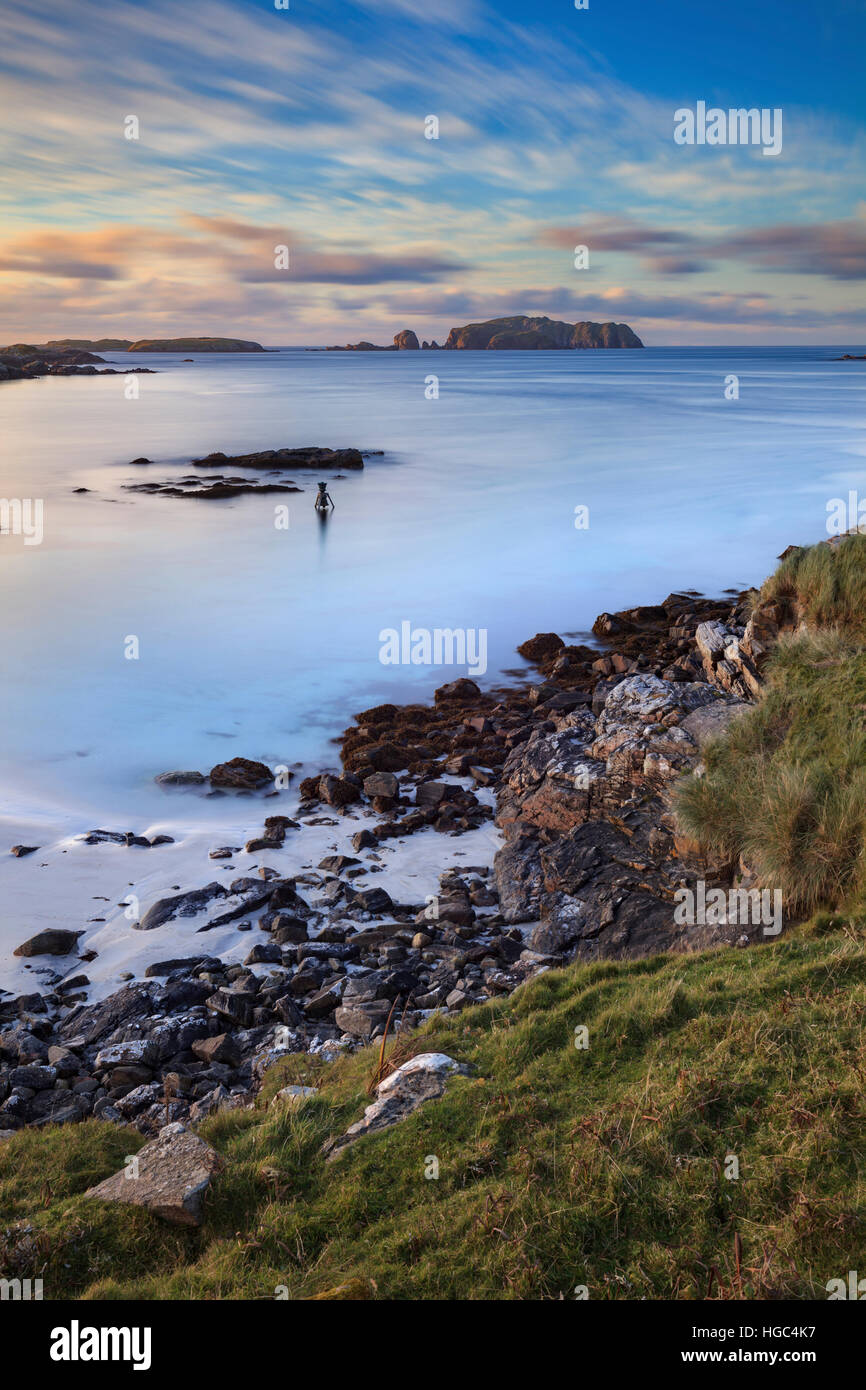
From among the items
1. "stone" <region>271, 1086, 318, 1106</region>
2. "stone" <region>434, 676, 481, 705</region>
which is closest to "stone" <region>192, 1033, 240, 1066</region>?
"stone" <region>271, 1086, 318, 1106</region>

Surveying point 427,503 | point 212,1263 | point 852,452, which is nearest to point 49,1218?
point 212,1263

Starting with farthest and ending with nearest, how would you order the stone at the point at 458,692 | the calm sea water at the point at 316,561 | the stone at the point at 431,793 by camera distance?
1. the stone at the point at 458,692
2. the calm sea water at the point at 316,561
3. the stone at the point at 431,793

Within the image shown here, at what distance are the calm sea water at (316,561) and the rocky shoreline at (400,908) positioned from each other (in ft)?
8.86

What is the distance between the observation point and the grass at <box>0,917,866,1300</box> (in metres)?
4.60

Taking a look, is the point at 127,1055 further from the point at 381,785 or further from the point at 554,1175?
the point at 381,785

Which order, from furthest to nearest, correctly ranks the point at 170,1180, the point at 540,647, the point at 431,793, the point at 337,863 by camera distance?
the point at 540,647 < the point at 431,793 < the point at 337,863 < the point at 170,1180

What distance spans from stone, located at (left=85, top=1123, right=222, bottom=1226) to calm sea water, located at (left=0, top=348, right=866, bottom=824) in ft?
27.6

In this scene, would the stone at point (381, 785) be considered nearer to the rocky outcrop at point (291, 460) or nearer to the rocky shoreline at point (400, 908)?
the rocky shoreline at point (400, 908)

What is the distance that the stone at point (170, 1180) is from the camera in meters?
5.48

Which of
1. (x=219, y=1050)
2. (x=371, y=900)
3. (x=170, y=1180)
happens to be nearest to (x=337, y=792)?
(x=371, y=900)

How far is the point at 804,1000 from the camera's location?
6.36m

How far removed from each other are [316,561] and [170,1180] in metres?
26.1

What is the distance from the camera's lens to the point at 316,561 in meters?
30.6

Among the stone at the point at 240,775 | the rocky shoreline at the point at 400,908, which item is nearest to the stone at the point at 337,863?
the rocky shoreline at the point at 400,908
